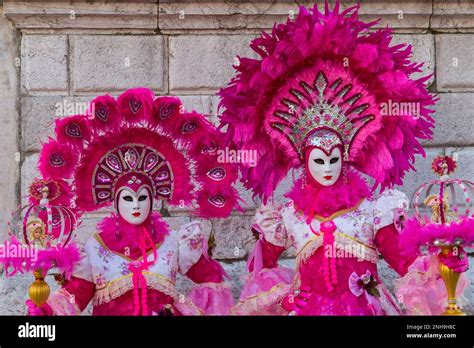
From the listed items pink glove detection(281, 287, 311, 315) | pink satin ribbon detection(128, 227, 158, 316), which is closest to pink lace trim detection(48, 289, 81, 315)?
pink satin ribbon detection(128, 227, 158, 316)

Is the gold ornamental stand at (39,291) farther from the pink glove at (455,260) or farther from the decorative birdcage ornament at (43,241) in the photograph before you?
the pink glove at (455,260)

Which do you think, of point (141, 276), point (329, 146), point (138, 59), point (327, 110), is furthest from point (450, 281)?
point (138, 59)

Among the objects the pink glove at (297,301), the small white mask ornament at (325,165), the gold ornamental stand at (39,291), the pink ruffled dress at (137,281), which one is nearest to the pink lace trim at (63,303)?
the pink ruffled dress at (137,281)

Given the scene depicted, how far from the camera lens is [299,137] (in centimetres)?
509

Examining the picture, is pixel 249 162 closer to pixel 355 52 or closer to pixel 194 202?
pixel 194 202

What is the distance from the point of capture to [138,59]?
612 cm

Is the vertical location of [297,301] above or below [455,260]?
below

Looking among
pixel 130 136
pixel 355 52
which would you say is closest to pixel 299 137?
pixel 355 52

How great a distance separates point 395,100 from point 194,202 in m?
1.17

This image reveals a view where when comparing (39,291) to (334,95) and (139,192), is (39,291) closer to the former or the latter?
(139,192)

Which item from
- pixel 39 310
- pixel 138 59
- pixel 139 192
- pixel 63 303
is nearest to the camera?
pixel 39 310

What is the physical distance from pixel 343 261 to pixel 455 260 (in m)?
0.56

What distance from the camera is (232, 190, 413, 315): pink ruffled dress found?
4902 mm

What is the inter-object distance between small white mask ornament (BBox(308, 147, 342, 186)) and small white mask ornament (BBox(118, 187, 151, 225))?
832 millimetres
